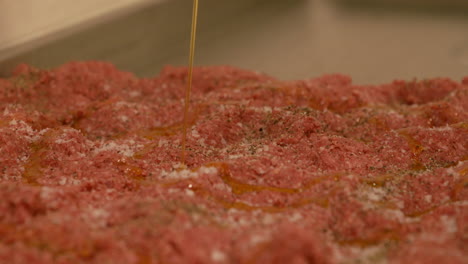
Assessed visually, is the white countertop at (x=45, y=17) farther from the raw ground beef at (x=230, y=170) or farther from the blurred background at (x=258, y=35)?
the raw ground beef at (x=230, y=170)

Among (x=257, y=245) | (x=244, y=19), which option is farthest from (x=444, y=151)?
(x=244, y=19)

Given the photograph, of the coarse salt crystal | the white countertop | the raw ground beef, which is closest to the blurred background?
the white countertop

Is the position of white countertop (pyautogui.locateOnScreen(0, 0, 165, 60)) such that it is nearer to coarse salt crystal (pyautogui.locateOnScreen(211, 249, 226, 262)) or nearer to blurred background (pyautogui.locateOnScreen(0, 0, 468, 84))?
blurred background (pyautogui.locateOnScreen(0, 0, 468, 84))

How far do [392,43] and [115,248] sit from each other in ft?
8.52

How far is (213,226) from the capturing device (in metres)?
1.25

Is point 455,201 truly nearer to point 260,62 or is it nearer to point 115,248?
point 115,248

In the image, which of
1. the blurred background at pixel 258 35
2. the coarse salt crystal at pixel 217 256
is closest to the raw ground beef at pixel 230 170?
the coarse salt crystal at pixel 217 256

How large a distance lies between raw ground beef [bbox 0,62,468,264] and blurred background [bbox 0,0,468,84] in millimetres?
406

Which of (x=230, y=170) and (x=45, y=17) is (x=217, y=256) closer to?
(x=230, y=170)

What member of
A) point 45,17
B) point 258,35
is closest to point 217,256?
point 45,17

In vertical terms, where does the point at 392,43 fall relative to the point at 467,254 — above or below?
above

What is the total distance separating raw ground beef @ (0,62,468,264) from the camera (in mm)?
1162

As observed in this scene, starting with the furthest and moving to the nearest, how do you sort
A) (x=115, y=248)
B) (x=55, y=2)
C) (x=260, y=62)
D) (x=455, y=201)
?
(x=260, y=62) < (x=55, y=2) < (x=455, y=201) < (x=115, y=248)

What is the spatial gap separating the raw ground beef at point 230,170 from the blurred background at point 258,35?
16.0 inches
